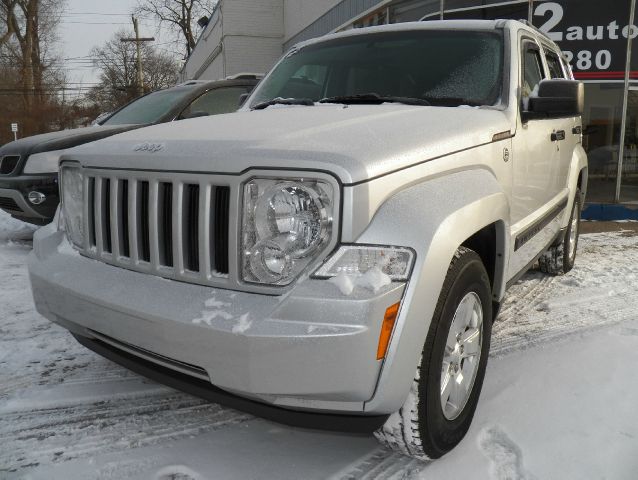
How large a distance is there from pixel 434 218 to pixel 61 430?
5.91 feet

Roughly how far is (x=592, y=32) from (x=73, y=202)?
8513 millimetres

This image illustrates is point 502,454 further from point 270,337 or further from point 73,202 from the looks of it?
point 73,202

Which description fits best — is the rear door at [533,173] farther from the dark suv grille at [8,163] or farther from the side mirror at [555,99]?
the dark suv grille at [8,163]

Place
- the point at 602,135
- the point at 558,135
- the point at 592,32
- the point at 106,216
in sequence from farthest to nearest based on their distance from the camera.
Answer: the point at 602,135
the point at 592,32
the point at 558,135
the point at 106,216

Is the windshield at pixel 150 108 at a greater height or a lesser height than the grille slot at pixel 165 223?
greater

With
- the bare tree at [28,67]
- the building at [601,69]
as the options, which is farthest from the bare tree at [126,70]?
the building at [601,69]

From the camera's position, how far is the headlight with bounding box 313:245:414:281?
Answer: 1726 millimetres

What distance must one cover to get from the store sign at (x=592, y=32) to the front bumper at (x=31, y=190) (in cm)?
749

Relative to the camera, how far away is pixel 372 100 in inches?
117

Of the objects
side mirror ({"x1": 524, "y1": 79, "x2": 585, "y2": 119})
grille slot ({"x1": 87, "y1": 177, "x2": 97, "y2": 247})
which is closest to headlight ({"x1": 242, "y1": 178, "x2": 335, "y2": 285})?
grille slot ({"x1": 87, "y1": 177, "x2": 97, "y2": 247})

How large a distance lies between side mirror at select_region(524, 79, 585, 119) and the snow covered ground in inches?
52.0

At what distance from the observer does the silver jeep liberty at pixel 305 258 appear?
1.70 metres

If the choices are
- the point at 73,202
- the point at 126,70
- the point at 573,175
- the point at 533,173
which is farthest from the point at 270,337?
the point at 126,70

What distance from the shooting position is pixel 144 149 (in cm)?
216
